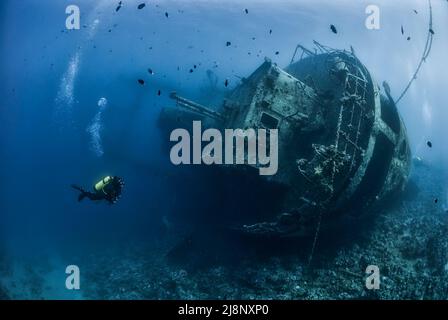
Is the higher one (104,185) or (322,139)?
(322,139)

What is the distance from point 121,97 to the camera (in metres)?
60.2

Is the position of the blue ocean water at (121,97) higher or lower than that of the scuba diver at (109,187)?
higher

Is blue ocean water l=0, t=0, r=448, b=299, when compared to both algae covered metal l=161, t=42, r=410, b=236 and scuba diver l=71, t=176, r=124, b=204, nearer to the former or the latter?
algae covered metal l=161, t=42, r=410, b=236

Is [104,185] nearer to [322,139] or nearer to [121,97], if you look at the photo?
[322,139]

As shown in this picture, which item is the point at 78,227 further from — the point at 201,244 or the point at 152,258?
the point at 201,244

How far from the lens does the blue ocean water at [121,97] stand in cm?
1642

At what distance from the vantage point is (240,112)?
9211 mm

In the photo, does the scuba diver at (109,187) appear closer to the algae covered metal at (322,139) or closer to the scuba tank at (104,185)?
the scuba tank at (104,185)

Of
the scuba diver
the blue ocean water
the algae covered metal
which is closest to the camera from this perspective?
the scuba diver

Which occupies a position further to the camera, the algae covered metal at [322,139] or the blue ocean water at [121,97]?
the blue ocean water at [121,97]

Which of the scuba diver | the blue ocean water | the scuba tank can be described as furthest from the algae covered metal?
the scuba tank

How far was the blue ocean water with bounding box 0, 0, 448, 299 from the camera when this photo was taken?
53.9 ft

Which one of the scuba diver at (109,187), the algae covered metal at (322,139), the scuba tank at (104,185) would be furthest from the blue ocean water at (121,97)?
the scuba tank at (104,185)

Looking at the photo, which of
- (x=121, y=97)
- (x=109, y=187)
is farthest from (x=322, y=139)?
(x=121, y=97)
